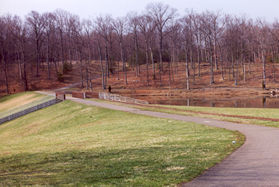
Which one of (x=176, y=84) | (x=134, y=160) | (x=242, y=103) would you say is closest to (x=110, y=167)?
(x=134, y=160)

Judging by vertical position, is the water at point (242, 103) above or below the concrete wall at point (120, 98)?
below

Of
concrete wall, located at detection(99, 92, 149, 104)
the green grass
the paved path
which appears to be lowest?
concrete wall, located at detection(99, 92, 149, 104)

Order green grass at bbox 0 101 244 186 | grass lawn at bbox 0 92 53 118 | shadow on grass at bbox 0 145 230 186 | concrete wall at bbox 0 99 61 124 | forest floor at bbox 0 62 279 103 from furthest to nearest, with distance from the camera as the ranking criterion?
forest floor at bbox 0 62 279 103
grass lawn at bbox 0 92 53 118
concrete wall at bbox 0 99 61 124
green grass at bbox 0 101 244 186
shadow on grass at bbox 0 145 230 186

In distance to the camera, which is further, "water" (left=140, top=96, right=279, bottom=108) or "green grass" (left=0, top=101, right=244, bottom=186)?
"water" (left=140, top=96, right=279, bottom=108)

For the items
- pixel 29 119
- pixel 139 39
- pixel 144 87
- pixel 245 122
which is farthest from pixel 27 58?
pixel 245 122

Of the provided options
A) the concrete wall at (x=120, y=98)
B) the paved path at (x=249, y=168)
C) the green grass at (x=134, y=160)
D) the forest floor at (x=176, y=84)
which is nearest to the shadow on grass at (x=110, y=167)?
the green grass at (x=134, y=160)

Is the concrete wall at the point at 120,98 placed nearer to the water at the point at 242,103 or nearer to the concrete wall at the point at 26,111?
the concrete wall at the point at 26,111

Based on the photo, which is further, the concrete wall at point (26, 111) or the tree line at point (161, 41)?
the tree line at point (161, 41)

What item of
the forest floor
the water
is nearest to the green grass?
the water

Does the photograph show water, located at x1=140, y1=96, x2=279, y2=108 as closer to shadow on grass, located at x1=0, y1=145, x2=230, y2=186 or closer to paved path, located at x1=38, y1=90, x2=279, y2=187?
paved path, located at x1=38, y1=90, x2=279, y2=187

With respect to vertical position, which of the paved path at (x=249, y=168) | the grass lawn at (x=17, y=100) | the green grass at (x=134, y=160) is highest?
the paved path at (x=249, y=168)

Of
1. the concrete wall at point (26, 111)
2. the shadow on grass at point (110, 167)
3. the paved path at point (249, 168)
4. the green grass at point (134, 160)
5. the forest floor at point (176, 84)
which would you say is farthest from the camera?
the forest floor at point (176, 84)

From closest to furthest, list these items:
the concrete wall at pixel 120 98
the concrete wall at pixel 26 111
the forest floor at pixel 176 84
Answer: the concrete wall at pixel 120 98, the concrete wall at pixel 26 111, the forest floor at pixel 176 84

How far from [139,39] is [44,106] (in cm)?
5630
